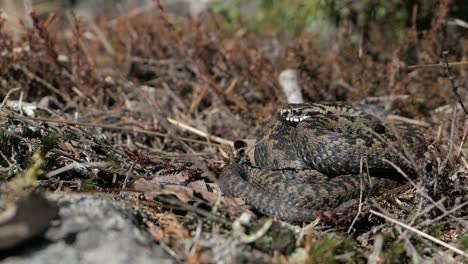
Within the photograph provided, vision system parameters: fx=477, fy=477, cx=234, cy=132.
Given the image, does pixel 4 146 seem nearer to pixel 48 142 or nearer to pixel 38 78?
pixel 48 142

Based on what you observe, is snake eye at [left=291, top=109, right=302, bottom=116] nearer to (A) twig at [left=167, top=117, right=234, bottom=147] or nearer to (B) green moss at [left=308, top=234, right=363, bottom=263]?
(A) twig at [left=167, top=117, right=234, bottom=147]

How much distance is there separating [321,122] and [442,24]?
2837 millimetres

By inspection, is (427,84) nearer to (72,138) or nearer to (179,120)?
(179,120)

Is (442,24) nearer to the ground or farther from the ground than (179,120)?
farther from the ground

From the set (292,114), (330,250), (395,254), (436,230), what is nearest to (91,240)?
(330,250)

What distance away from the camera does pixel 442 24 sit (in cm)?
640

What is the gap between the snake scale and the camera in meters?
3.97

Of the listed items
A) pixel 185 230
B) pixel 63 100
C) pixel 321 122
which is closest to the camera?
pixel 185 230

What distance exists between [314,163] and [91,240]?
2.38 m

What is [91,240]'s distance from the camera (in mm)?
2643

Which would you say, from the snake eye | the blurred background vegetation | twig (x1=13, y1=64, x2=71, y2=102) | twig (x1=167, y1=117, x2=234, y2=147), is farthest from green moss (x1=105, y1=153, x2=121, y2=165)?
the blurred background vegetation

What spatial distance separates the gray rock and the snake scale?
1.36m

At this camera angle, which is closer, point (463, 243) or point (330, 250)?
point (330, 250)

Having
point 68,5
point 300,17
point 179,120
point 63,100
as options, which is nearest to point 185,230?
point 179,120
